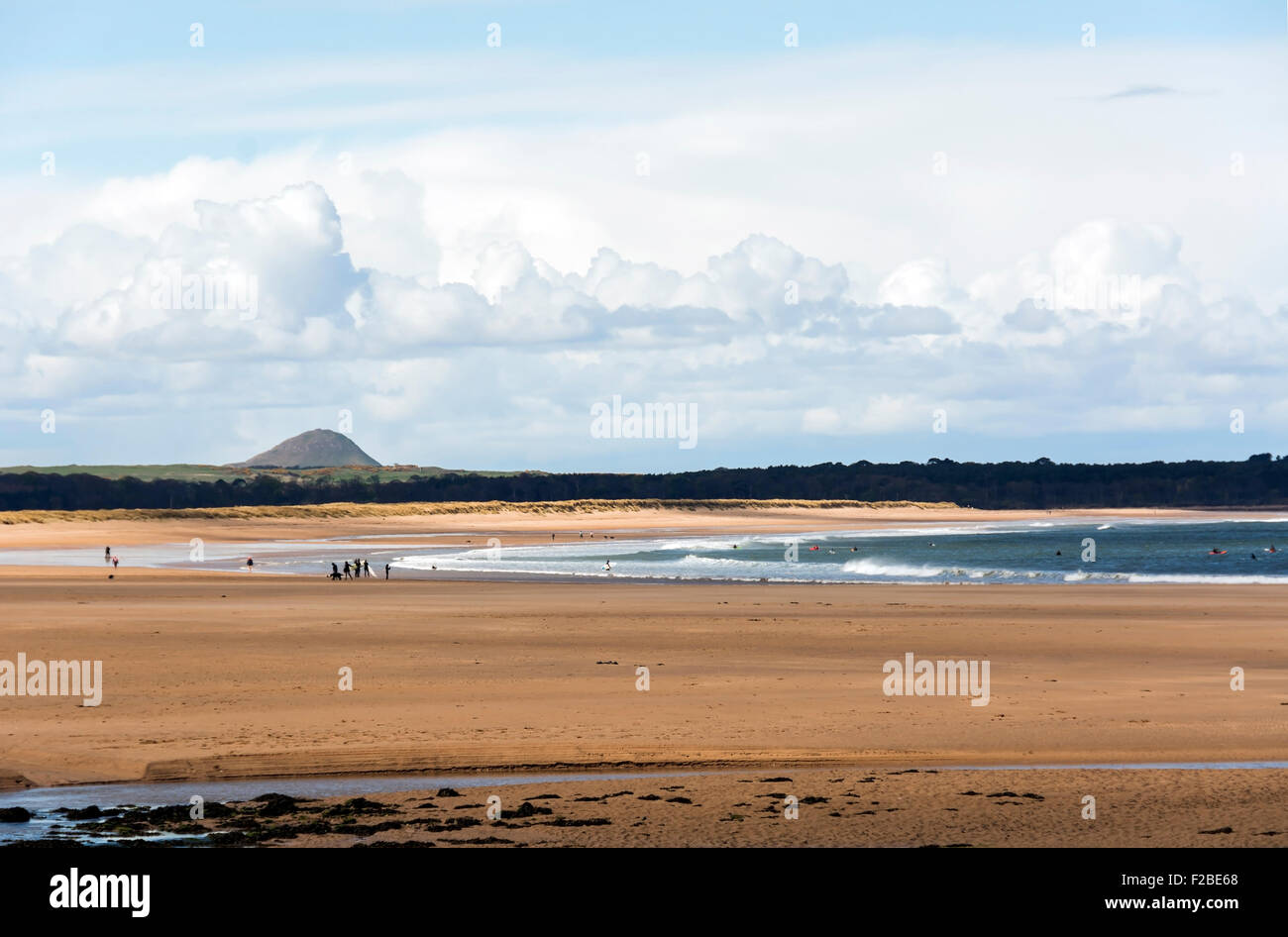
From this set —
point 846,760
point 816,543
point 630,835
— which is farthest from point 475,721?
point 816,543

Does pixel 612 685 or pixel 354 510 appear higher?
pixel 354 510

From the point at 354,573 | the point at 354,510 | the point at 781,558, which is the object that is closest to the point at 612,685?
the point at 354,573

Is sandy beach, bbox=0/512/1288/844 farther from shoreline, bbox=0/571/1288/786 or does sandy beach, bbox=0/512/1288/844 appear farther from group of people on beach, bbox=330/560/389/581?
group of people on beach, bbox=330/560/389/581

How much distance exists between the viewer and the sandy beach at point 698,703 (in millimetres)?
12227

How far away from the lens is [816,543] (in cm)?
9394

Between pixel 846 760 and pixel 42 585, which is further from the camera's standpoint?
pixel 42 585

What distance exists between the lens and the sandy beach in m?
12.2

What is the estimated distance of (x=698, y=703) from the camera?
1781cm

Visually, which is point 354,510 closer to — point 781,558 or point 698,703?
point 781,558

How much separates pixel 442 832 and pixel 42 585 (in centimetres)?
3799

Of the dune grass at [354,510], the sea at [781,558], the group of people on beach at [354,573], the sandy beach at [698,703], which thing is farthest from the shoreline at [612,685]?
the dune grass at [354,510]
